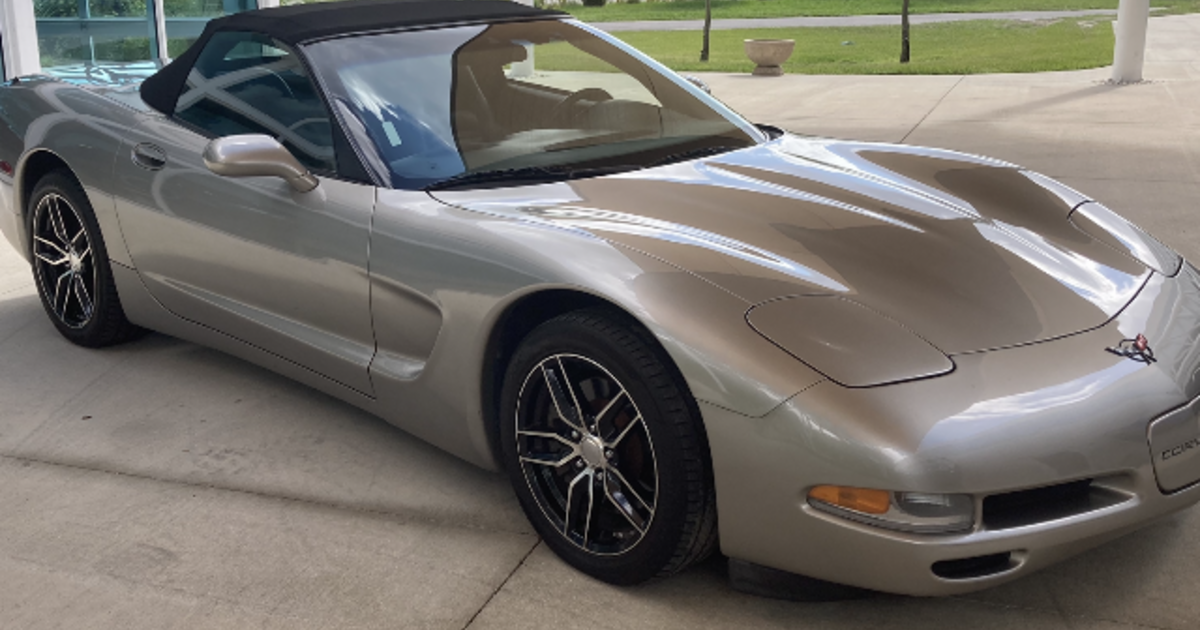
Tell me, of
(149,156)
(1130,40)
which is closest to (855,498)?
(149,156)

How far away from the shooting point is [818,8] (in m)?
36.9

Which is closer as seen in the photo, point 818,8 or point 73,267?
point 73,267

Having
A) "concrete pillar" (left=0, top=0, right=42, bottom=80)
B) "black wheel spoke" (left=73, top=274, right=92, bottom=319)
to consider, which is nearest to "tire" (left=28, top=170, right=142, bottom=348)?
"black wheel spoke" (left=73, top=274, right=92, bottom=319)

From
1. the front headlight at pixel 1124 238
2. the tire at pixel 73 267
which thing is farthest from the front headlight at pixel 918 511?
the tire at pixel 73 267

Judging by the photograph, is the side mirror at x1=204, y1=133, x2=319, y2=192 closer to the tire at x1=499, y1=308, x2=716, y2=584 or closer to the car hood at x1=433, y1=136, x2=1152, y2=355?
the car hood at x1=433, y1=136, x2=1152, y2=355

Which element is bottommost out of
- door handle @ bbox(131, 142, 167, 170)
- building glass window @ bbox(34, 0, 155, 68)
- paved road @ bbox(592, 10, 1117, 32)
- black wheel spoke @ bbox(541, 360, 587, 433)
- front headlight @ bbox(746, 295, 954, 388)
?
black wheel spoke @ bbox(541, 360, 587, 433)

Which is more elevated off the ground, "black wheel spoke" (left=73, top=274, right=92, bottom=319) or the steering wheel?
the steering wheel

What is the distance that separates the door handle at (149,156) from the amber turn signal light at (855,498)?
2.63 meters

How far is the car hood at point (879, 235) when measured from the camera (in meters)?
2.71

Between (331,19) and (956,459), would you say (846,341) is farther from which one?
(331,19)

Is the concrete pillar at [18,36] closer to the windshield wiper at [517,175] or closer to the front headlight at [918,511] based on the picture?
the windshield wiper at [517,175]

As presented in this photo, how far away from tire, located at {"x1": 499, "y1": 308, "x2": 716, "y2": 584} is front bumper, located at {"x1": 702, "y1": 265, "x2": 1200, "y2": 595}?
0.10m

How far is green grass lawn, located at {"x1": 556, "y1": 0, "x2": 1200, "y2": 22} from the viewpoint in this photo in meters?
33.6

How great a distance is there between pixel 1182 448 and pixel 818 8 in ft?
118
